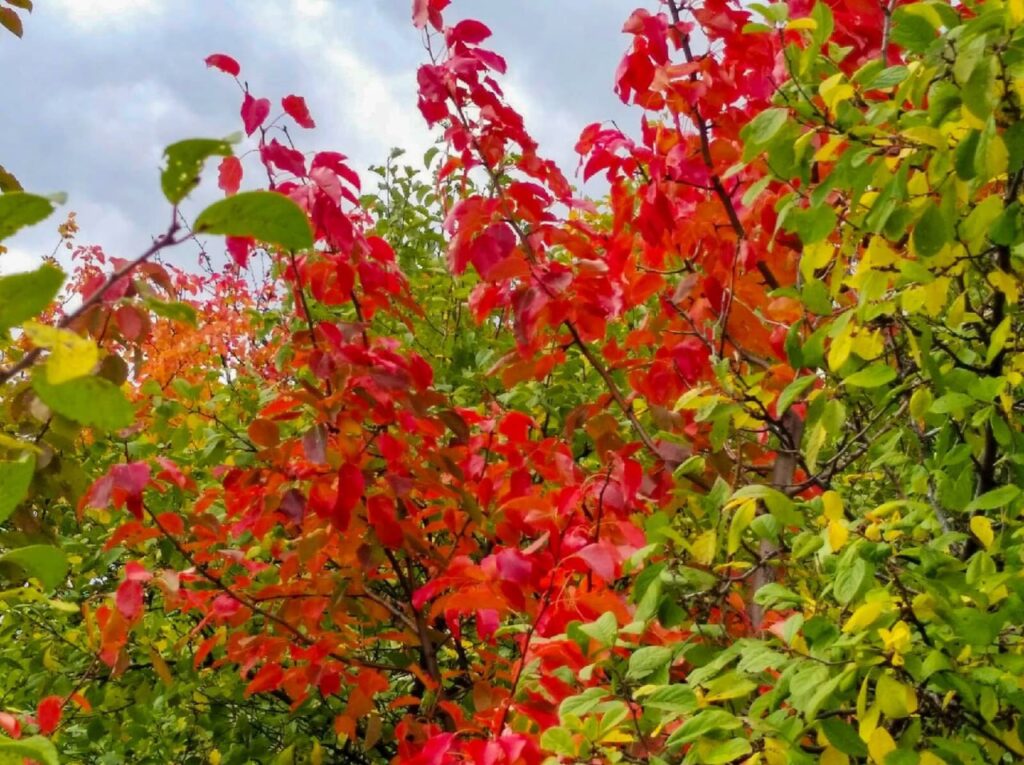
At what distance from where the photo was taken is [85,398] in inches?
24.8

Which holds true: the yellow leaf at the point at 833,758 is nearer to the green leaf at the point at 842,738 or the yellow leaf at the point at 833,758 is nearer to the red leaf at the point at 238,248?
the green leaf at the point at 842,738

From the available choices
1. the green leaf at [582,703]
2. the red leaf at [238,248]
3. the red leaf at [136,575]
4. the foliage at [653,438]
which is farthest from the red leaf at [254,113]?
the green leaf at [582,703]

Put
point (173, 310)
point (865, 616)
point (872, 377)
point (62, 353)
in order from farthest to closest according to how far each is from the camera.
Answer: point (872, 377) → point (865, 616) → point (173, 310) → point (62, 353)

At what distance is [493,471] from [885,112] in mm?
1455

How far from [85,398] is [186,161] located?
0.58ft

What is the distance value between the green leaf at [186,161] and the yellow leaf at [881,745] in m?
1.23

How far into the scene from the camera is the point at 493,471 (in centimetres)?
255

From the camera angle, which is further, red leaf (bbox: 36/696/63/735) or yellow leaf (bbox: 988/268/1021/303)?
red leaf (bbox: 36/696/63/735)

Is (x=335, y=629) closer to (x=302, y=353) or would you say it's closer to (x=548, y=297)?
(x=302, y=353)

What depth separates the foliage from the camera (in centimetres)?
138

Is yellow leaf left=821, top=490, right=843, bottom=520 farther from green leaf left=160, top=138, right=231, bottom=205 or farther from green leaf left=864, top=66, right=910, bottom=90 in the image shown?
green leaf left=160, top=138, right=231, bottom=205

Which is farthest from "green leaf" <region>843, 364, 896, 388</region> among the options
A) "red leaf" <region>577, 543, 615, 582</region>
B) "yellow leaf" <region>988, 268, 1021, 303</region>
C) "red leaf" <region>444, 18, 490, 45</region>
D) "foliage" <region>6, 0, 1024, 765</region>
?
"red leaf" <region>444, 18, 490, 45</region>

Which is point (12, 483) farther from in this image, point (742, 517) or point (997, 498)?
point (997, 498)

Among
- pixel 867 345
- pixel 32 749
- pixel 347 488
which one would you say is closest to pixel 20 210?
pixel 32 749
